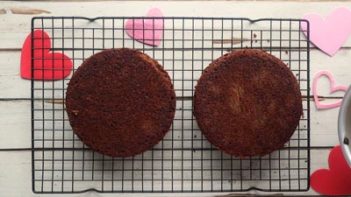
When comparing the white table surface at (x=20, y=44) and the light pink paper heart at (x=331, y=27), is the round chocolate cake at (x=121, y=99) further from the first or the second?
the light pink paper heart at (x=331, y=27)

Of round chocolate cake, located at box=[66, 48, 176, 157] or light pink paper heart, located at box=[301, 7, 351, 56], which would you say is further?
light pink paper heart, located at box=[301, 7, 351, 56]

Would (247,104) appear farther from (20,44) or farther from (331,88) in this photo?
(20,44)

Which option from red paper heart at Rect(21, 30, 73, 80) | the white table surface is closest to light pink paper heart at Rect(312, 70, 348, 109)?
the white table surface

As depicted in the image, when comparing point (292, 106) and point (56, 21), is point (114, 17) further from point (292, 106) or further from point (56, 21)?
point (292, 106)

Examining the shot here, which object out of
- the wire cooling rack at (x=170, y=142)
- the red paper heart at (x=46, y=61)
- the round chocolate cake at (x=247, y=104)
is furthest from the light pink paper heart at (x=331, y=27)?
the red paper heart at (x=46, y=61)

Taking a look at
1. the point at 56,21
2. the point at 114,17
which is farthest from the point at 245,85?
the point at 56,21

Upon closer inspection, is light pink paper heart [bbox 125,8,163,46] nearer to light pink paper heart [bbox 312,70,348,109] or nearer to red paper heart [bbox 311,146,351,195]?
light pink paper heart [bbox 312,70,348,109]

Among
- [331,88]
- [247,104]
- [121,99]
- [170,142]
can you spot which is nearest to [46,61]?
[121,99]
